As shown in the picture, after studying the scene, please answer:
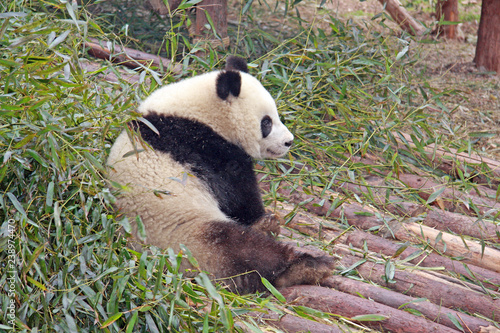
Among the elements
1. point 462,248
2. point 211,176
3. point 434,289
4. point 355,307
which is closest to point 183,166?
point 211,176

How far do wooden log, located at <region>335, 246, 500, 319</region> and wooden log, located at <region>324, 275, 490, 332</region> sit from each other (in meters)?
0.08

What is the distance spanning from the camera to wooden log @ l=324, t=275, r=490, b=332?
7.47ft

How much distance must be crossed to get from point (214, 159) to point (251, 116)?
1.32 ft

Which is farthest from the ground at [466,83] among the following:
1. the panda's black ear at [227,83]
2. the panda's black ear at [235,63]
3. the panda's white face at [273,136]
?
the panda's black ear at [227,83]

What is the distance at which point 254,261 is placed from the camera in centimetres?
234

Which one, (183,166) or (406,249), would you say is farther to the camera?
(406,249)

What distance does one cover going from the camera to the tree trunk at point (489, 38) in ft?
18.4

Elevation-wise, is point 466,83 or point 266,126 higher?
point 266,126

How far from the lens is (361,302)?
231 cm

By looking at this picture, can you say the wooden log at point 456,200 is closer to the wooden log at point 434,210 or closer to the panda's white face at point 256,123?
the wooden log at point 434,210

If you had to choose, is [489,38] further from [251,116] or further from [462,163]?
[251,116]

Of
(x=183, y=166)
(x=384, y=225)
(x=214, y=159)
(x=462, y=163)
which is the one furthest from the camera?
(x=462, y=163)

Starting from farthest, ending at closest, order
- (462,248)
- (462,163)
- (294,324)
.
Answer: (462,163)
(462,248)
(294,324)

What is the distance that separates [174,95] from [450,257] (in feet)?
6.04
